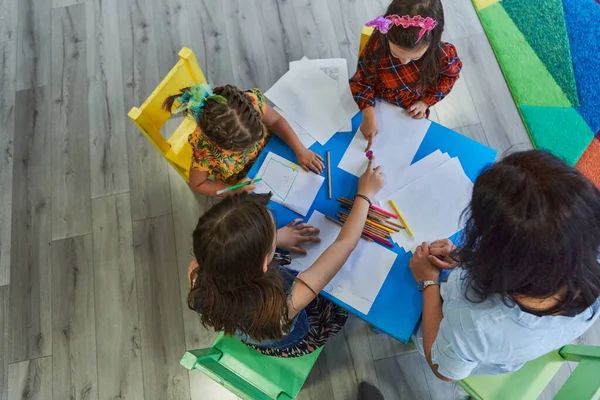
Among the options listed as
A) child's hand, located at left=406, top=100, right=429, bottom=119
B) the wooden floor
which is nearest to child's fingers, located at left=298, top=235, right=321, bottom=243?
child's hand, located at left=406, top=100, right=429, bottom=119

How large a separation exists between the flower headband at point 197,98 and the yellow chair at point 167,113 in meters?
0.17

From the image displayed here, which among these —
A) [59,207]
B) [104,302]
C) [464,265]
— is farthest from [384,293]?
[59,207]

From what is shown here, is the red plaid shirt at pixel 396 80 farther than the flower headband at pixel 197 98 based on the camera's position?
Yes

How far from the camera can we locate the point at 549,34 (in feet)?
7.17

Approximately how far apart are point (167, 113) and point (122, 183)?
0.82 m

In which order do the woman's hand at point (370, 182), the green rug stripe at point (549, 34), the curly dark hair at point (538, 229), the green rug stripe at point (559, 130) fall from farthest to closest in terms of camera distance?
the green rug stripe at point (549, 34) < the green rug stripe at point (559, 130) < the woman's hand at point (370, 182) < the curly dark hair at point (538, 229)

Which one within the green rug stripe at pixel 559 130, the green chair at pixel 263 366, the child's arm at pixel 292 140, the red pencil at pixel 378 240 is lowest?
the green chair at pixel 263 366

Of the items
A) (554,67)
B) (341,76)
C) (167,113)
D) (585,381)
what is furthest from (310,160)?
(554,67)

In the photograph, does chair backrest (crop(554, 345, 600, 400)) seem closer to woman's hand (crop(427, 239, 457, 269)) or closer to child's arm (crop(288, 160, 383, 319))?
woman's hand (crop(427, 239, 457, 269))

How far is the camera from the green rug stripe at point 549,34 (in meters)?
2.11

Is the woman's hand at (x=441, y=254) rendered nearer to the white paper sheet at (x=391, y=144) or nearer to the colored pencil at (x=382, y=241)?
the colored pencil at (x=382, y=241)

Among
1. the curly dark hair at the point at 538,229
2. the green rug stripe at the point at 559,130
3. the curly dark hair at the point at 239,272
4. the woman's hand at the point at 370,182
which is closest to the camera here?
the curly dark hair at the point at 538,229

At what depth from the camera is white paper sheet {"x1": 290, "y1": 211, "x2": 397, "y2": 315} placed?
3.64 ft

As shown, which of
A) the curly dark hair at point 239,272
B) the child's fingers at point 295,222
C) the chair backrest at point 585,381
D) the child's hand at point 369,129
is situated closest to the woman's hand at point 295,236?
the child's fingers at point 295,222
